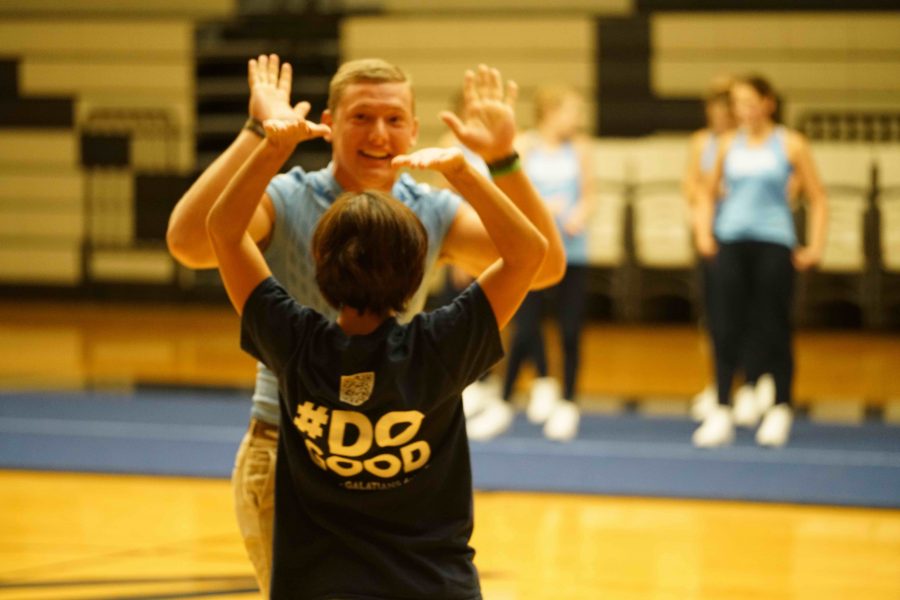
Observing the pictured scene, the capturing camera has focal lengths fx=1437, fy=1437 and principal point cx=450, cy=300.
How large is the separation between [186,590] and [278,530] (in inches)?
85.1

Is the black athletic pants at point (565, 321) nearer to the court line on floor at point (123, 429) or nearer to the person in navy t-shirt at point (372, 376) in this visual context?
the court line on floor at point (123, 429)

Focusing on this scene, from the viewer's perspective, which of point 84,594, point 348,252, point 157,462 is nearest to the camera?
point 348,252

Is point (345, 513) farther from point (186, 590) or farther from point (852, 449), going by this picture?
point (852, 449)

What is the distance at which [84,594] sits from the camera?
4395mm

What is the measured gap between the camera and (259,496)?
111 inches

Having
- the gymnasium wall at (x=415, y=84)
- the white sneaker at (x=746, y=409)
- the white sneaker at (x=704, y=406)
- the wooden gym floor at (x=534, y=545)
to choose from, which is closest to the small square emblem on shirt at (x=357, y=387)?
the wooden gym floor at (x=534, y=545)

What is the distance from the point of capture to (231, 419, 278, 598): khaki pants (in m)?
2.82

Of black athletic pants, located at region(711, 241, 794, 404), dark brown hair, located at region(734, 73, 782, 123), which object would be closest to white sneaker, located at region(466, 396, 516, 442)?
black athletic pants, located at region(711, 241, 794, 404)

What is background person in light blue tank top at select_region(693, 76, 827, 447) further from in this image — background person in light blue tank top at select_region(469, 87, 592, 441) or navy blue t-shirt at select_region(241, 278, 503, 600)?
navy blue t-shirt at select_region(241, 278, 503, 600)

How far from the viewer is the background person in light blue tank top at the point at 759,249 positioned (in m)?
7.14

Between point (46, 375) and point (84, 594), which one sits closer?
point (84, 594)

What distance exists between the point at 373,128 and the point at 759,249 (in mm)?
4695

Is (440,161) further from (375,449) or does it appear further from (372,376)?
(375,449)

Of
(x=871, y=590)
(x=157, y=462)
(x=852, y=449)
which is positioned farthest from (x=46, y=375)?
(x=871, y=590)
